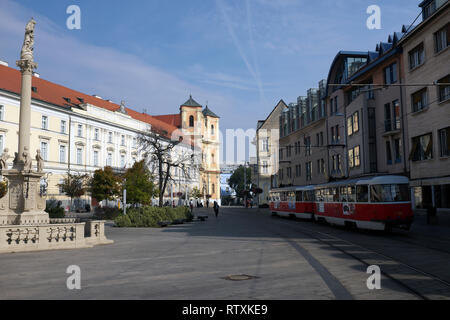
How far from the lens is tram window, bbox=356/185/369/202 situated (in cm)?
2079

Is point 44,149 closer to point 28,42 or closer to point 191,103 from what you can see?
point 28,42

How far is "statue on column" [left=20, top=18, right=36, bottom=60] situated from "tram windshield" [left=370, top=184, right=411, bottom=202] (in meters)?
18.5

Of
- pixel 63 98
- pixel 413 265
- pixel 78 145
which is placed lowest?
pixel 413 265

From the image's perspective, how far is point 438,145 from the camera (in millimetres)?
25625

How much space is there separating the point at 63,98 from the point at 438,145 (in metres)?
51.0

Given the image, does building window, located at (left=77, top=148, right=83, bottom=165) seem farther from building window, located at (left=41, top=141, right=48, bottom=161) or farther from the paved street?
the paved street

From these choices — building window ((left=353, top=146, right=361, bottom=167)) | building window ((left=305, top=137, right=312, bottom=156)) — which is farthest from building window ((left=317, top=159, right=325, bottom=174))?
building window ((left=353, top=146, right=361, bottom=167))

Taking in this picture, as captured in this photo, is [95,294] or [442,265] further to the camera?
[442,265]

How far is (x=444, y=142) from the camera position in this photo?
82.7 feet

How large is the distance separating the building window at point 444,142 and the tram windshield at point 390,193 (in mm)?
6613

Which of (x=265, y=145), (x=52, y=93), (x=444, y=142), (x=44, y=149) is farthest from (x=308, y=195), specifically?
(x=265, y=145)

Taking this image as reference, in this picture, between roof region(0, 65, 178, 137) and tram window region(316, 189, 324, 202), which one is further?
roof region(0, 65, 178, 137)
